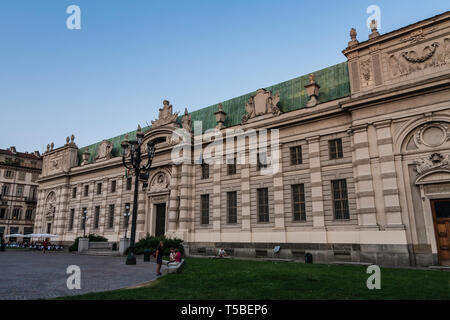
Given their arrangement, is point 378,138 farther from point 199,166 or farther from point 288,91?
point 199,166

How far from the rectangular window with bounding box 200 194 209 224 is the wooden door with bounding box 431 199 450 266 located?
19.3m

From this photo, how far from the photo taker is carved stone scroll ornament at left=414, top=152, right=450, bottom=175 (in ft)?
66.8

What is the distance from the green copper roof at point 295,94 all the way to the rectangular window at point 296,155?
402 centimetres

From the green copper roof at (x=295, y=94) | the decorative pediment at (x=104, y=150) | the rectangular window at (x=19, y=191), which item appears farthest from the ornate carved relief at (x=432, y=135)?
the rectangular window at (x=19, y=191)

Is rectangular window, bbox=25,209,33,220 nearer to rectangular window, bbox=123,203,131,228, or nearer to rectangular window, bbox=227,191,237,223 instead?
rectangular window, bbox=123,203,131,228

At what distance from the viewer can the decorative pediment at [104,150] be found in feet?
150

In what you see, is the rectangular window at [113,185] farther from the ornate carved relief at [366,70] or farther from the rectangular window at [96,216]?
the ornate carved relief at [366,70]

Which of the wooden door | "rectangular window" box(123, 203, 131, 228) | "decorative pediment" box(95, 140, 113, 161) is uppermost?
"decorative pediment" box(95, 140, 113, 161)

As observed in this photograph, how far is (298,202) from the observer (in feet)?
88.5

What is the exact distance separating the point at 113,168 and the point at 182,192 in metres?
14.5

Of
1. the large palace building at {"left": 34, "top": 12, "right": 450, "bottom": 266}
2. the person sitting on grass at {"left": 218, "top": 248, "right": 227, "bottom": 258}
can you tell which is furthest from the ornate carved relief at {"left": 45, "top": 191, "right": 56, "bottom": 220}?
the person sitting on grass at {"left": 218, "top": 248, "right": 227, "bottom": 258}

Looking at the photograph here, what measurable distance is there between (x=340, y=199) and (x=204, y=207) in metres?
13.7

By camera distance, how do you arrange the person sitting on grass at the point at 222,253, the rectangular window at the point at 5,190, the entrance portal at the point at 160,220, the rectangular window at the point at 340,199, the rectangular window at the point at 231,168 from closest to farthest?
1. the rectangular window at the point at 340,199
2. the person sitting on grass at the point at 222,253
3. the rectangular window at the point at 231,168
4. the entrance portal at the point at 160,220
5. the rectangular window at the point at 5,190
